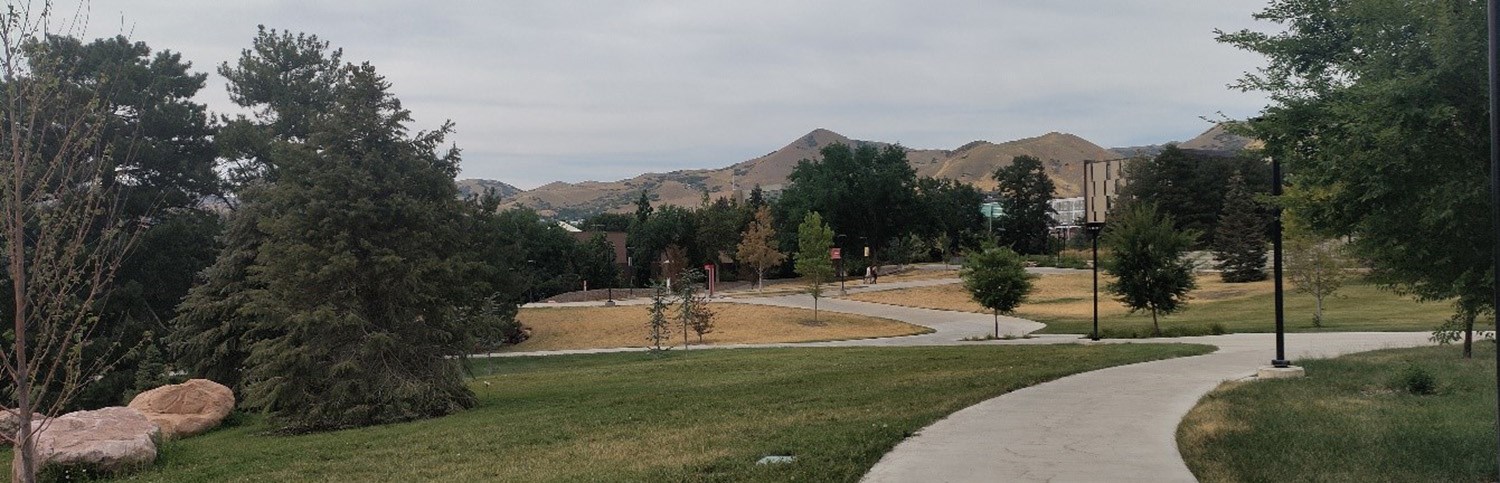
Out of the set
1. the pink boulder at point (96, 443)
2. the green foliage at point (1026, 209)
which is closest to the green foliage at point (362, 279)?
the pink boulder at point (96, 443)

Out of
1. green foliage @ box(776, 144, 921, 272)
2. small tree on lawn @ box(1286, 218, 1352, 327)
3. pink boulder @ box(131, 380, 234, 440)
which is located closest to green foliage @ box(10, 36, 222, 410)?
pink boulder @ box(131, 380, 234, 440)

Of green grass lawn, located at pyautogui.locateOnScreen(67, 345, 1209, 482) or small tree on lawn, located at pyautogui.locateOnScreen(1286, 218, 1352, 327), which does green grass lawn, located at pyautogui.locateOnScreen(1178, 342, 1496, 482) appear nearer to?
green grass lawn, located at pyautogui.locateOnScreen(67, 345, 1209, 482)

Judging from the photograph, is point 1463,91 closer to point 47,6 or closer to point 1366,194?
point 1366,194

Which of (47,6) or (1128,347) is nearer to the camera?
(47,6)

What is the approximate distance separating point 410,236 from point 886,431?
1092 cm

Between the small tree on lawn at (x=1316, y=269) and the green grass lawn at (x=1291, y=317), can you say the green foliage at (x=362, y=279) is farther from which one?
the small tree on lawn at (x=1316, y=269)

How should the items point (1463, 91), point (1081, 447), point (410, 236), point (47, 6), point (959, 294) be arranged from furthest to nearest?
point (959, 294), point (410, 236), point (1081, 447), point (1463, 91), point (47, 6)

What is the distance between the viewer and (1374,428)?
386 inches

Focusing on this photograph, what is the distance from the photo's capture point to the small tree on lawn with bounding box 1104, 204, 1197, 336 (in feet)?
102

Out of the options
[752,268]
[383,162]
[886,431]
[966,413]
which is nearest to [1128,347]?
[966,413]

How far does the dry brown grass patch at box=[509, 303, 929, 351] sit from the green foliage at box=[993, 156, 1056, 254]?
5366cm

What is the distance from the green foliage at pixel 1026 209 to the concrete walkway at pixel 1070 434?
86503mm

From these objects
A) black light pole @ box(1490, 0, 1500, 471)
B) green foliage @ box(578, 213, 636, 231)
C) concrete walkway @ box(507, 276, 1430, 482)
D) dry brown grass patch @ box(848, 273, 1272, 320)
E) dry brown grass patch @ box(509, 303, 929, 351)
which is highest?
green foliage @ box(578, 213, 636, 231)

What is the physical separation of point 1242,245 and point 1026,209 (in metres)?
41.1
